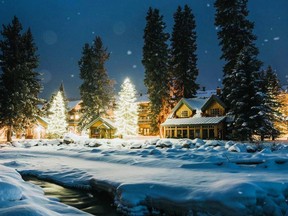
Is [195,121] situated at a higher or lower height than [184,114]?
lower

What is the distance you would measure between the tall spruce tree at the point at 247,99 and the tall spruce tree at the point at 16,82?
28.2m

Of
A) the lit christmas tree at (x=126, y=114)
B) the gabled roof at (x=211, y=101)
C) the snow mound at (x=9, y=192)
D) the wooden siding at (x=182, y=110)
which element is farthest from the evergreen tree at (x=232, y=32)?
the snow mound at (x=9, y=192)

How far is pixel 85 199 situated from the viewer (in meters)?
10.7

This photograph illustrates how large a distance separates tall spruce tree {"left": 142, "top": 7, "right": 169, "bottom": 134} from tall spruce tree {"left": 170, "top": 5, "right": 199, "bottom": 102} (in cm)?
208

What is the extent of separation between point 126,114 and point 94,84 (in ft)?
39.6

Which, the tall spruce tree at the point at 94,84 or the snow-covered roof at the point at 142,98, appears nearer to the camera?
the tall spruce tree at the point at 94,84

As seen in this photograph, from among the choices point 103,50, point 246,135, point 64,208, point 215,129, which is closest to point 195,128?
point 215,129

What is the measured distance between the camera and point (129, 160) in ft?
55.9

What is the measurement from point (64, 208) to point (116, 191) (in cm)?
256

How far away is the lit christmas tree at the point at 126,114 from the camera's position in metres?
47.2

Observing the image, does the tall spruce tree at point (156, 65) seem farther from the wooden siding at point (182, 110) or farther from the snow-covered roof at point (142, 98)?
the snow-covered roof at point (142, 98)

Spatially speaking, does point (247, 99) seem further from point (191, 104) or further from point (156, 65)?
point (156, 65)

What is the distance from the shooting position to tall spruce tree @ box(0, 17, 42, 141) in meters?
35.5

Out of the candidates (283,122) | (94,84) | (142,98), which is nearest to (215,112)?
(283,122)
